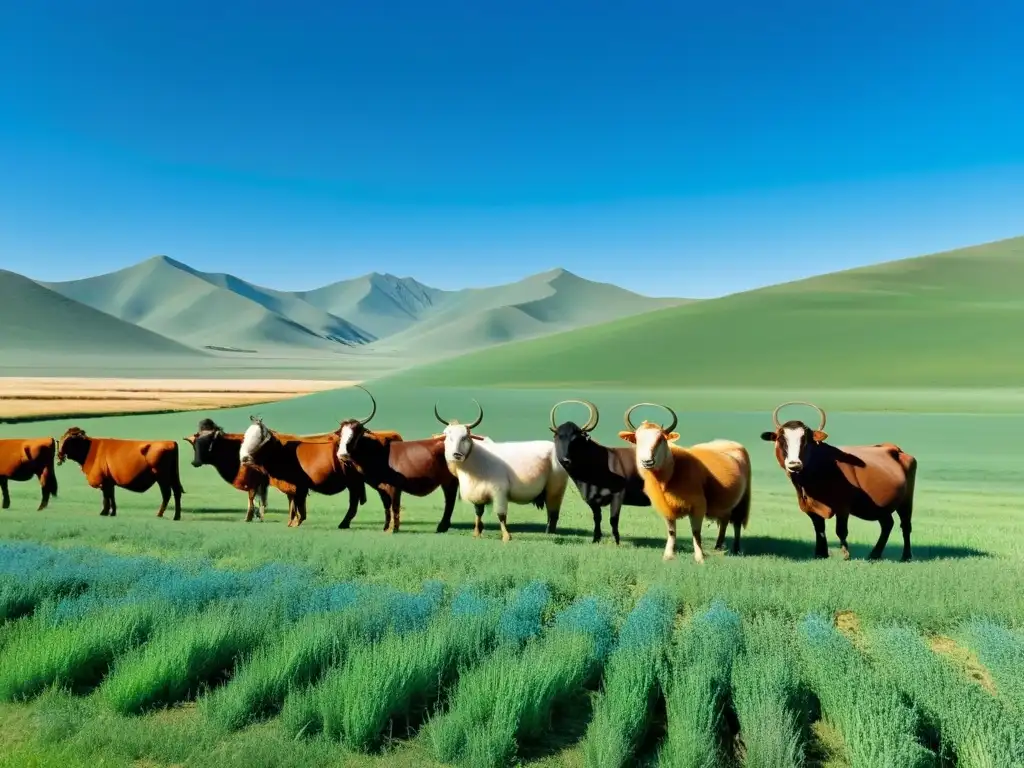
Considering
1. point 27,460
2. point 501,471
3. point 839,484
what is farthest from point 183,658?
point 27,460

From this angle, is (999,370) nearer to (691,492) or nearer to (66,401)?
(691,492)

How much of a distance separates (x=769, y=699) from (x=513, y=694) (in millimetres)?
2013

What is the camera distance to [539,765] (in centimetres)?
569

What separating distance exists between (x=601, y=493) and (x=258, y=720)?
8.24 m

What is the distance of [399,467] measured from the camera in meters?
15.5

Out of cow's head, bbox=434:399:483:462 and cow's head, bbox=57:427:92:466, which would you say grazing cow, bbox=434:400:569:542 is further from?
cow's head, bbox=57:427:92:466

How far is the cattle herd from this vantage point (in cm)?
1180

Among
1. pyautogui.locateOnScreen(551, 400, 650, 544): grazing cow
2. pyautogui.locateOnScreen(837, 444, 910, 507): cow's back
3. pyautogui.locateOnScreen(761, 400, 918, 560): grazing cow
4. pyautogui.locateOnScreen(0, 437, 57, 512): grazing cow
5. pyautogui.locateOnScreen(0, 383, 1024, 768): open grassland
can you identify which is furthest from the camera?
Answer: pyautogui.locateOnScreen(0, 437, 57, 512): grazing cow

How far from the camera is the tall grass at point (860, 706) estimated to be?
5246 mm

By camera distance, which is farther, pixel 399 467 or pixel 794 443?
pixel 399 467

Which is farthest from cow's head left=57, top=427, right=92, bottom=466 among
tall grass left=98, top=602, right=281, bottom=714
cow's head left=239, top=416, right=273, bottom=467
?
tall grass left=98, top=602, right=281, bottom=714

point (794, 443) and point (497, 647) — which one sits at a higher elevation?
point (794, 443)

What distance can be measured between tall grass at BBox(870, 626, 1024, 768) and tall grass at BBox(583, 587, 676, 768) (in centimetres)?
196

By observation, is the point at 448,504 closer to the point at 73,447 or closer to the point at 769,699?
the point at 73,447
